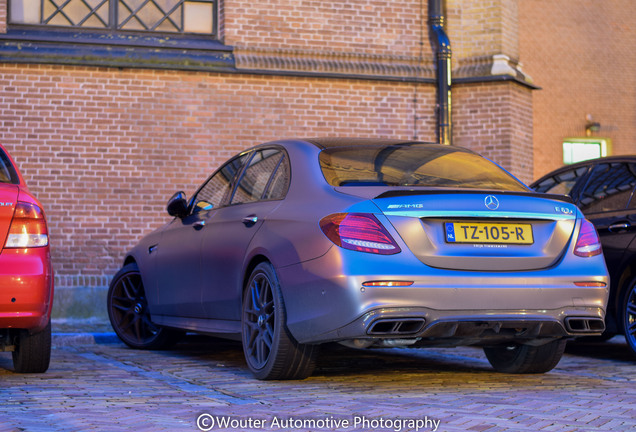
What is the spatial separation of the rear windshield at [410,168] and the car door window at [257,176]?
487 mm

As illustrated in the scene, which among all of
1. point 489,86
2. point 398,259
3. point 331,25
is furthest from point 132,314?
point 489,86

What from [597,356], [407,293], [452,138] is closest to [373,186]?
[407,293]

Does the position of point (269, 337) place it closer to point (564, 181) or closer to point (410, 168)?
point (410, 168)

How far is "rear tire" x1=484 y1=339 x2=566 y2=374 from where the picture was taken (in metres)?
6.44

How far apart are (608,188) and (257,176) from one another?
3043mm

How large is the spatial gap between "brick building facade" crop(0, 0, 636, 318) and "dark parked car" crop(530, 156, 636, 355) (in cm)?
484

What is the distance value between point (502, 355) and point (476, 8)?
770 cm

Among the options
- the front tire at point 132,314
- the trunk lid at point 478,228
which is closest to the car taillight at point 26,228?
the trunk lid at point 478,228

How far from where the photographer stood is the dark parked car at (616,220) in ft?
24.3

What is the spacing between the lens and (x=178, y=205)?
741 centimetres

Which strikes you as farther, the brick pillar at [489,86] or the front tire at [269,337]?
the brick pillar at [489,86]

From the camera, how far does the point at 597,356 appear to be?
26.6 feet

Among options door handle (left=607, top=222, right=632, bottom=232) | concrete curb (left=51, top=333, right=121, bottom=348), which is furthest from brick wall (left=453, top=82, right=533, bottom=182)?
concrete curb (left=51, top=333, right=121, bottom=348)

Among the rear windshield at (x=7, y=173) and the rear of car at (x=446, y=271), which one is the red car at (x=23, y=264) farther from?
the rear of car at (x=446, y=271)
